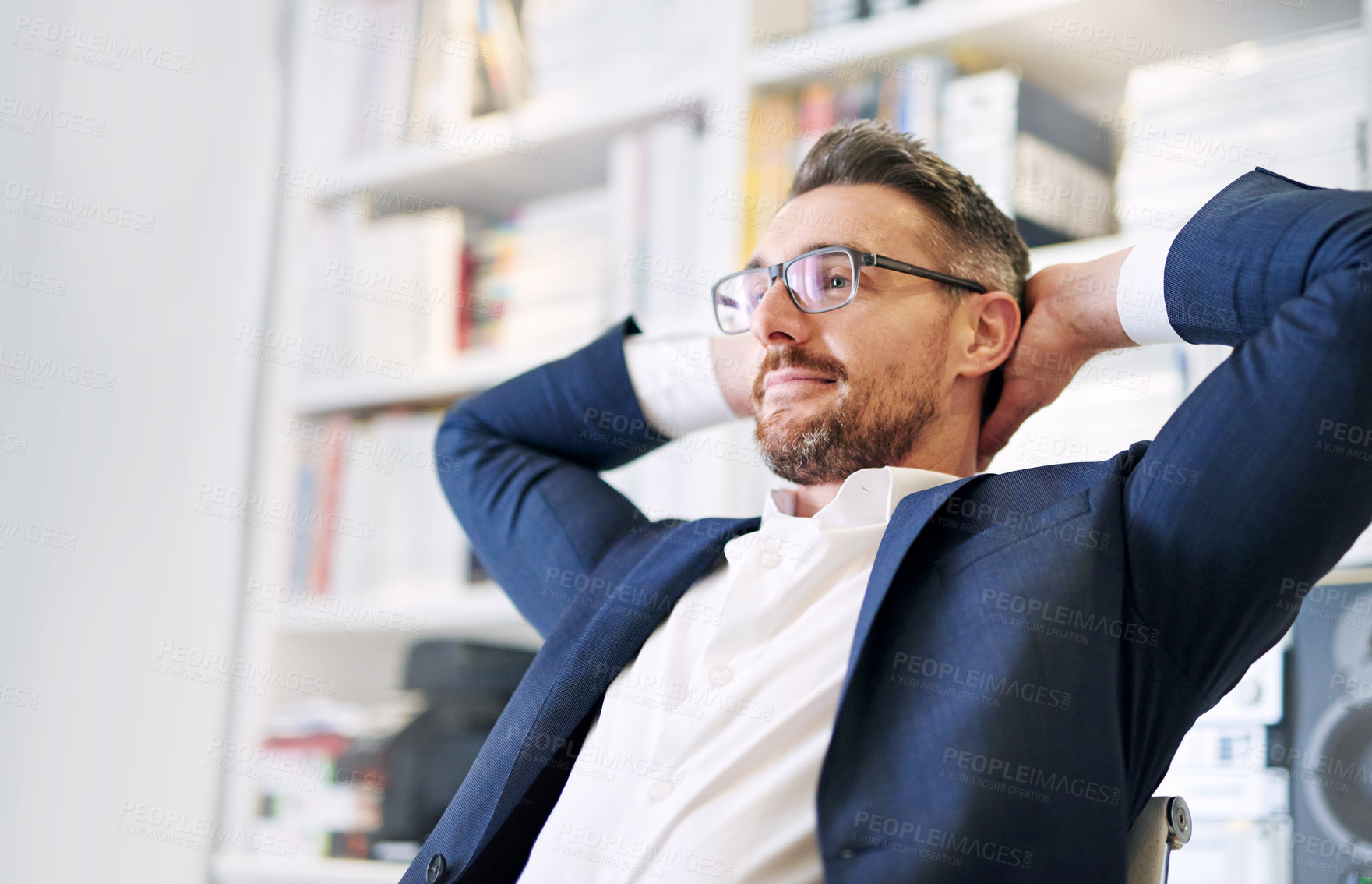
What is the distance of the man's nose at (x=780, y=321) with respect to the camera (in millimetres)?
1140

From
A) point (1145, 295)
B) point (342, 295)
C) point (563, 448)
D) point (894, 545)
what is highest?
point (342, 295)

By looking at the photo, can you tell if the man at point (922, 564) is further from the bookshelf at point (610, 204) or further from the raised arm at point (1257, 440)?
the bookshelf at point (610, 204)

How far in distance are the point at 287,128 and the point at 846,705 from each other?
1.86 meters

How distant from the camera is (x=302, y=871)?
179 cm

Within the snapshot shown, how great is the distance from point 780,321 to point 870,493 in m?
0.20

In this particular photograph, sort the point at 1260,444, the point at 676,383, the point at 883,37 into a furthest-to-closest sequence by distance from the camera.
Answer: the point at 883,37 < the point at 676,383 < the point at 1260,444

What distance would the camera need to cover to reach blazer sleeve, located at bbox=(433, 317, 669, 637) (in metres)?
1.27

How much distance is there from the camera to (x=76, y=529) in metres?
1.99

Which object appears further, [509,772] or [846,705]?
[509,772]

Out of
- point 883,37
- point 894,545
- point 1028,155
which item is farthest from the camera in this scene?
point 883,37

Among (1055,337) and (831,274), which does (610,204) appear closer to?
(831,274)

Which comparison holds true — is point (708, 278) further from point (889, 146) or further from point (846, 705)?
point (846, 705)


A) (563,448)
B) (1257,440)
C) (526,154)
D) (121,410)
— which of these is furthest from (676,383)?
(121,410)

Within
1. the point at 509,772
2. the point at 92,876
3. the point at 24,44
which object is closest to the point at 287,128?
the point at 24,44
